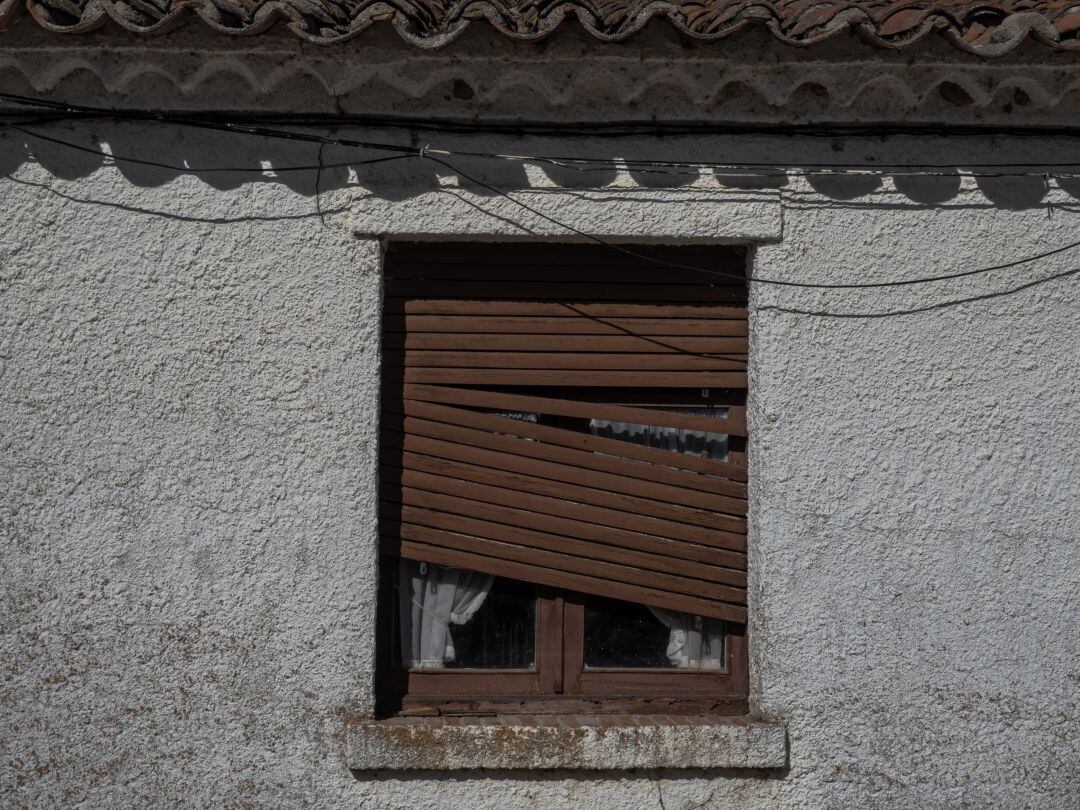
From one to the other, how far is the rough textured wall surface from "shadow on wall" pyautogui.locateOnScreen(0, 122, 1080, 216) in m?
0.01

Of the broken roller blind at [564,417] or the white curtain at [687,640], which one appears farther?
the white curtain at [687,640]

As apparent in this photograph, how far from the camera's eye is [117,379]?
11.6ft

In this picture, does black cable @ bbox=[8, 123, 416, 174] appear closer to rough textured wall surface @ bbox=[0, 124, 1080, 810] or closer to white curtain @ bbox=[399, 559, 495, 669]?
rough textured wall surface @ bbox=[0, 124, 1080, 810]

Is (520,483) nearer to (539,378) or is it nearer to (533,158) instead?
(539,378)

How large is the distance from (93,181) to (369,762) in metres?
2.24

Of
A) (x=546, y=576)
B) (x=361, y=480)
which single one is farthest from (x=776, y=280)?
(x=361, y=480)

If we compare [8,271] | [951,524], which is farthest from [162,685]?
[951,524]

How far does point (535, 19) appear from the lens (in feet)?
11.0

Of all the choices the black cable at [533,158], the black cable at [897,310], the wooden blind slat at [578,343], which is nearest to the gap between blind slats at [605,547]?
the wooden blind slat at [578,343]

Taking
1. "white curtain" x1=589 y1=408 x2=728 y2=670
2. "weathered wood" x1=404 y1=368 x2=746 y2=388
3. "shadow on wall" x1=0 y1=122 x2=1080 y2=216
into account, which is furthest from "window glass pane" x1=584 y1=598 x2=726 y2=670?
"shadow on wall" x1=0 y1=122 x2=1080 y2=216

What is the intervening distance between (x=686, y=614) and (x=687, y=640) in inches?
3.8

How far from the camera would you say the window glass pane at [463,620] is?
3791mm

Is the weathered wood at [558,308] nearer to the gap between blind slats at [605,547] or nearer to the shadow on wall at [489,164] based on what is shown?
the shadow on wall at [489,164]

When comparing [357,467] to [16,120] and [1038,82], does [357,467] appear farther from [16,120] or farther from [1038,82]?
[1038,82]
